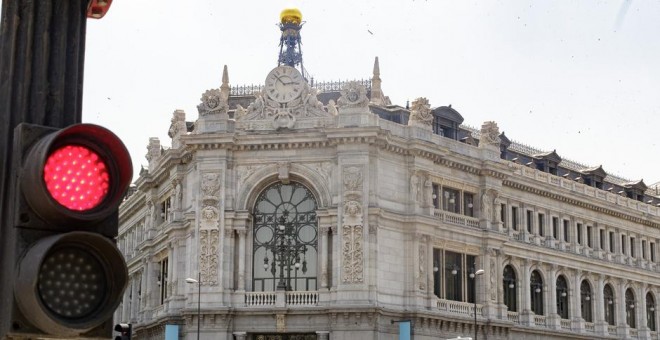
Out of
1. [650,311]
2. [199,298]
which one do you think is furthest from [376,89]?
[650,311]

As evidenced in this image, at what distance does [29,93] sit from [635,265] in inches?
2783

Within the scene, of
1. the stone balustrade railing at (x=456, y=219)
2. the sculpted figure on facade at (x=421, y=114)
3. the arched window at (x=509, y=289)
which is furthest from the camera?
the arched window at (x=509, y=289)

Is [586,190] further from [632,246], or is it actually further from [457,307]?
[457,307]

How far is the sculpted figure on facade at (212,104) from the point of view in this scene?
53000 millimetres

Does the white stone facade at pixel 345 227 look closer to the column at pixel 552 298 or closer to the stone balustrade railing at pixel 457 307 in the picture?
the stone balustrade railing at pixel 457 307

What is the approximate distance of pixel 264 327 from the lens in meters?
50.4

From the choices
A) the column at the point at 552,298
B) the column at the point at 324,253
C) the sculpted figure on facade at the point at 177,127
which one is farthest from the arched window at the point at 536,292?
the sculpted figure on facade at the point at 177,127

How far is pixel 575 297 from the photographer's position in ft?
211

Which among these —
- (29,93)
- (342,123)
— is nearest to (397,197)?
(342,123)

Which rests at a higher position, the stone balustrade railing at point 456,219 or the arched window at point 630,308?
the stone balustrade railing at point 456,219

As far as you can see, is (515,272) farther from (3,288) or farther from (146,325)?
(3,288)

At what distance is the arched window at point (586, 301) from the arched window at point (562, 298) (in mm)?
1670

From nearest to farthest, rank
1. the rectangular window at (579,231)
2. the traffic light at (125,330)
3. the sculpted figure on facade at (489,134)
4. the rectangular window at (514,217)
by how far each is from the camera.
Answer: the traffic light at (125,330) → the sculpted figure on facade at (489,134) → the rectangular window at (514,217) → the rectangular window at (579,231)

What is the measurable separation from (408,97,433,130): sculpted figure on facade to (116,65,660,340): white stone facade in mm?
100
